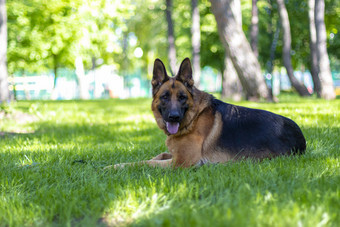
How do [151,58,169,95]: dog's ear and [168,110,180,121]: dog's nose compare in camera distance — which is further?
[151,58,169,95]: dog's ear

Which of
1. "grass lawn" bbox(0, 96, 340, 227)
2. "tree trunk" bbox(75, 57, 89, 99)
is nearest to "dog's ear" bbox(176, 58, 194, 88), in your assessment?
"grass lawn" bbox(0, 96, 340, 227)

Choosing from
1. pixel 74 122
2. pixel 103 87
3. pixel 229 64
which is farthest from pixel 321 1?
pixel 103 87

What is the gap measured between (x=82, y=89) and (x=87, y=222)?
32030 millimetres

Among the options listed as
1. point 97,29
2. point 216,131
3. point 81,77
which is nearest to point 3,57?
point 216,131

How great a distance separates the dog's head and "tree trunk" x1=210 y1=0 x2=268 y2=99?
8253mm

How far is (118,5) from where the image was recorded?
92.3 ft

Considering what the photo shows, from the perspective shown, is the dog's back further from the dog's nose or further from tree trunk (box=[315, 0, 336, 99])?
tree trunk (box=[315, 0, 336, 99])

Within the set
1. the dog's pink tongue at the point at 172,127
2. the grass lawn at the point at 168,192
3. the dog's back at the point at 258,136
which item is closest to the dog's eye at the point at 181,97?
the dog's pink tongue at the point at 172,127

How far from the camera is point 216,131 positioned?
408 centimetres

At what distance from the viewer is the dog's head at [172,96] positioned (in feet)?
13.7

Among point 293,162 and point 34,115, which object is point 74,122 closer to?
point 34,115

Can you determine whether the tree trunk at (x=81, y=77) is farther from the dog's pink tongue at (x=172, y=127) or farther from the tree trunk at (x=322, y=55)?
the dog's pink tongue at (x=172, y=127)

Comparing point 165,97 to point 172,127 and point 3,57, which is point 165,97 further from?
point 3,57

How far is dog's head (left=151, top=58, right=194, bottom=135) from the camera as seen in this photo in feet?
13.7
